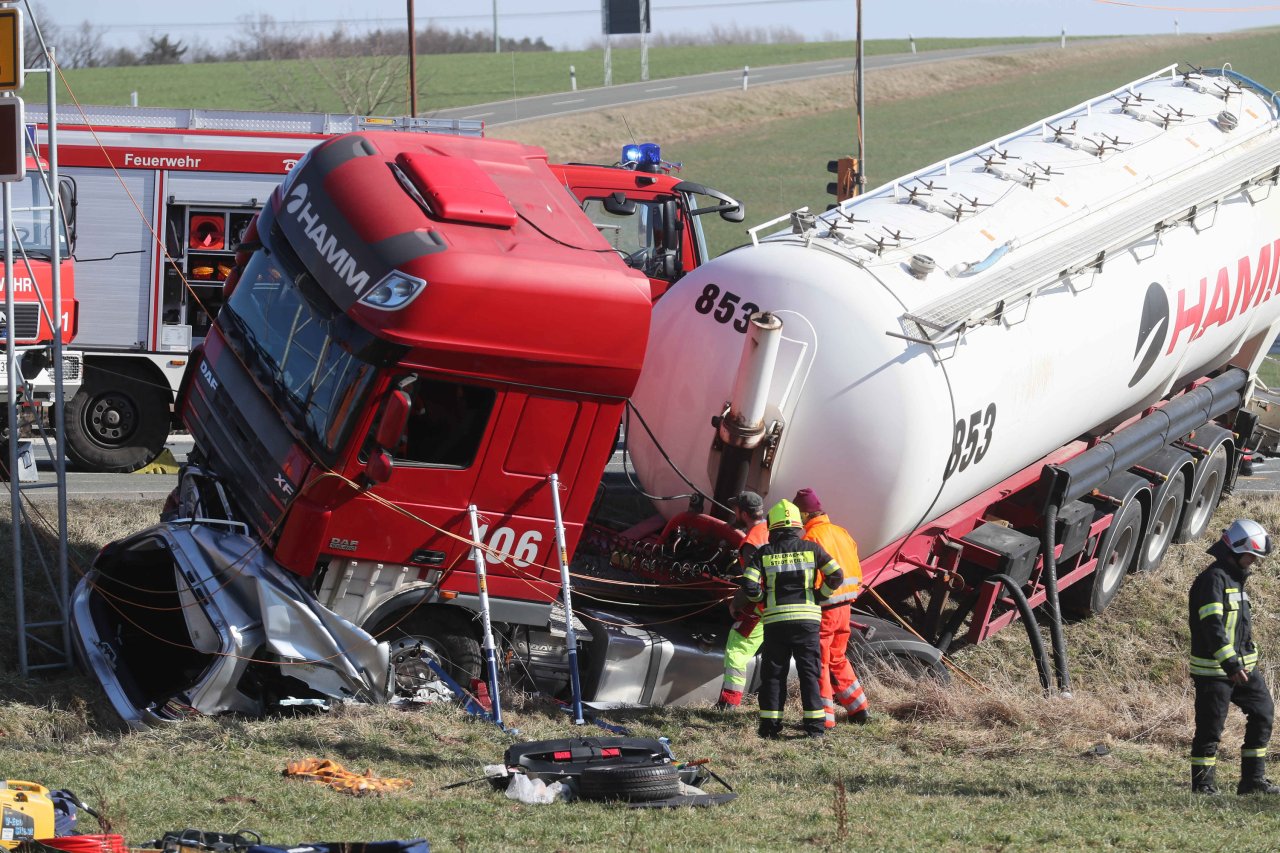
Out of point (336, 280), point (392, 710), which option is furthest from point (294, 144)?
point (392, 710)

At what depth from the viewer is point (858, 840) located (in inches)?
275

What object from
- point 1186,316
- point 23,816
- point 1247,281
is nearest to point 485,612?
point 23,816

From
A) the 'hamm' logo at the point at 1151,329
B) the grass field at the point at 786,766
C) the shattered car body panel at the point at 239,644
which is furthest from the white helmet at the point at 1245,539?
the shattered car body panel at the point at 239,644

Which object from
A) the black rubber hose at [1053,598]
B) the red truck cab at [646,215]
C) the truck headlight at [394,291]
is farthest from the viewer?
the red truck cab at [646,215]

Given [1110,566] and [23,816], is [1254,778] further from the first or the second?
[23,816]

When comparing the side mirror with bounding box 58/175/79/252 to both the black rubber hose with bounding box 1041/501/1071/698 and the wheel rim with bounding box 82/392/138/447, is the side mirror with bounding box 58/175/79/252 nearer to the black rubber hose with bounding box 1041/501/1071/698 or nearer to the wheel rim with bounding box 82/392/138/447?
the wheel rim with bounding box 82/392/138/447

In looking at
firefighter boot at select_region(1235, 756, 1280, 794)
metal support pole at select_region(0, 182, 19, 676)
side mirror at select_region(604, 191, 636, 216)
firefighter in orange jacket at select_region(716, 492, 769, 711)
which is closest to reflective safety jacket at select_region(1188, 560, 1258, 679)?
firefighter boot at select_region(1235, 756, 1280, 794)

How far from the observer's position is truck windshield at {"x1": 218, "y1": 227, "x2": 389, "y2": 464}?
28.4ft

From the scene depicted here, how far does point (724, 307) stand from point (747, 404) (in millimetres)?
869

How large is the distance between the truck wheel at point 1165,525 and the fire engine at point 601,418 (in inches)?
44.9

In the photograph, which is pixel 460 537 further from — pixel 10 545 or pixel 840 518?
pixel 10 545

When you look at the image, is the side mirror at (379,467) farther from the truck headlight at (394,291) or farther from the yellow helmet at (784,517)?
the yellow helmet at (784,517)

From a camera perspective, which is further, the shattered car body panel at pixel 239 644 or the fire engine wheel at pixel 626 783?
the shattered car body panel at pixel 239 644

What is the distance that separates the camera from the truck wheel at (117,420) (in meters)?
15.9
